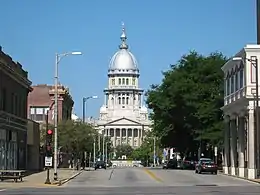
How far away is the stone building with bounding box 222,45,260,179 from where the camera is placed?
5922 cm

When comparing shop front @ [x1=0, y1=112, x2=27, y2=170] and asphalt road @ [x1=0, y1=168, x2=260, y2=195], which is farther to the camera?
shop front @ [x1=0, y1=112, x2=27, y2=170]

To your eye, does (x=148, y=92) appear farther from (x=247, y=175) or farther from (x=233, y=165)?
(x=247, y=175)

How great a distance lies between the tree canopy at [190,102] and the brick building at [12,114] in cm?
2386

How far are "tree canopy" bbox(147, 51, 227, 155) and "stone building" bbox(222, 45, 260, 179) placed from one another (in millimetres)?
10629

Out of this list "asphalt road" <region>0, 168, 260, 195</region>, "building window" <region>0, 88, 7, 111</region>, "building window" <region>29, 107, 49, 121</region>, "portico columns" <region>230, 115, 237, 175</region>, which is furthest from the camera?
"building window" <region>29, 107, 49, 121</region>

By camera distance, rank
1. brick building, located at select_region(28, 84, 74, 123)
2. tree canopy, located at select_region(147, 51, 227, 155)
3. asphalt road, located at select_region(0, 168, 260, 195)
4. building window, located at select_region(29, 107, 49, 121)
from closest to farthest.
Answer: asphalt road, located at select_region(0, 168, 260, 195), tree canopy, located at select_region(147, 51, 227, 155), brick building, located at select_region(28, 84, 74, 123), building window, located at select_region(29, 107, 49, 121)

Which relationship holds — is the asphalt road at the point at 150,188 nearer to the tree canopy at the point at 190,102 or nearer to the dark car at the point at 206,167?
the dark car at the point at 206,167

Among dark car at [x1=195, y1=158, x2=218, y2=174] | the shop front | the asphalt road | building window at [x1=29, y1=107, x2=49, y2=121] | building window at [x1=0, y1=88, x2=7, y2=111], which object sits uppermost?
building window at [x1=29, y1=107, x2=49, y2=121]

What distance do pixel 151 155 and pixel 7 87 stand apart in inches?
4822

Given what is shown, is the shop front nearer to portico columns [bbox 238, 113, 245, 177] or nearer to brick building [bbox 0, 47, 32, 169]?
brick building [bbox 0, 47, 32, 169]

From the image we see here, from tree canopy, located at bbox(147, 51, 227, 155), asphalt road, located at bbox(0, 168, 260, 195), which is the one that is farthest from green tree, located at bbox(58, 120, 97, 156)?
asphalt road, located at bbox(0, 168, 260, 195)

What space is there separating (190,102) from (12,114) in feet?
101

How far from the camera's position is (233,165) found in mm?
68625

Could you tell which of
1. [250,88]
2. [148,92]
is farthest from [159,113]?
[250,88]
